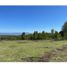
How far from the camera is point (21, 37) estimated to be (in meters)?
5.29

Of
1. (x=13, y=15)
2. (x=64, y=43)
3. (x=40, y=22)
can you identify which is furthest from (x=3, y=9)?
(x=64, y=43)

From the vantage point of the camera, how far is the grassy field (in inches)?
206

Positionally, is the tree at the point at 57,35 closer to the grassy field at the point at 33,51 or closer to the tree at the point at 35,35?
the grassy field at the point at 33,51

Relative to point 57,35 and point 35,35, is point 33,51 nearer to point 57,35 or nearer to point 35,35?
point 35,35

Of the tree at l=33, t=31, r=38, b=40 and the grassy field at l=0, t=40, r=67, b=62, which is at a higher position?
the tree at l=33, t=31, r=38, b=40

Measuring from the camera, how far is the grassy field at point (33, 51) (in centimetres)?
523

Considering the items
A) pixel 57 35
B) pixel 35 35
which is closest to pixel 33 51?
pixel 35 35

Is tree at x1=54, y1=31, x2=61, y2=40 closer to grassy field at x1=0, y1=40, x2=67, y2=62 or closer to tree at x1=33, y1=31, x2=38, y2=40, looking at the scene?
grassy field at x1=0, y1=40, x2=67, y2=62

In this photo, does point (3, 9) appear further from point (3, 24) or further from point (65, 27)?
point (65, 27)

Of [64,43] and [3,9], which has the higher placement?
[3,9]

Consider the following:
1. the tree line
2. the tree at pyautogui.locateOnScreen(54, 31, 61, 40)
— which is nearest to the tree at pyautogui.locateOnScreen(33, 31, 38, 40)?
the tree line

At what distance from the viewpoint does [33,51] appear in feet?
17.2
